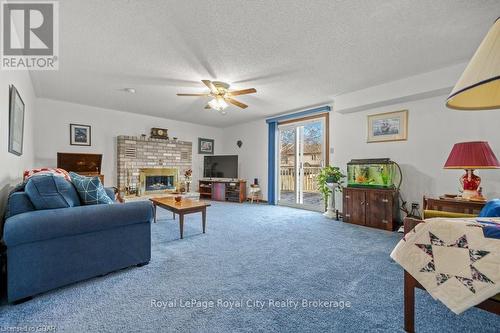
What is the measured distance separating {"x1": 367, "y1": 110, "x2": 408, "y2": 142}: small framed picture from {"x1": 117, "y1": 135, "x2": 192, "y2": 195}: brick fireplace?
4.81m

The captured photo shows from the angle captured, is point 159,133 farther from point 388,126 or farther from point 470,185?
point 470,185

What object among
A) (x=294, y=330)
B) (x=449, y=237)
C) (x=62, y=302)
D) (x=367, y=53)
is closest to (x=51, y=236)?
(x=62, y=302)

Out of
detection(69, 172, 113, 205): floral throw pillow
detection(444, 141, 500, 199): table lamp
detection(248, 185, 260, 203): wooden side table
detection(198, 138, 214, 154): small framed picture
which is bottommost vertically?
detection(248, 185, 260, 203): wooden side table

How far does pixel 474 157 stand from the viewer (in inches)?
89.0

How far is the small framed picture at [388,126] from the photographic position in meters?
3.59

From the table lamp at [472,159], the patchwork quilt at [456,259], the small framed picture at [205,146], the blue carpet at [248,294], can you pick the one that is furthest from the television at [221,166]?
the patchwork quilt at [456,259]

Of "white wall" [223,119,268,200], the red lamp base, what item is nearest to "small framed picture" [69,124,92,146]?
"white wall" [223,119,268,200]

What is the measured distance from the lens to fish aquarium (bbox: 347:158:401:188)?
3568mm

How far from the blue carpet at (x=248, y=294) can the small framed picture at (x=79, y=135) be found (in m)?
3.61

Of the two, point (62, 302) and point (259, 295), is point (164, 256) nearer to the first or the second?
point (62, 302)

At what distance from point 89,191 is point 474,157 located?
3.90 metres

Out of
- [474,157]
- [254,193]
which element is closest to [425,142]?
[474,157]

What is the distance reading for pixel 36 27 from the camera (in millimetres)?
2107

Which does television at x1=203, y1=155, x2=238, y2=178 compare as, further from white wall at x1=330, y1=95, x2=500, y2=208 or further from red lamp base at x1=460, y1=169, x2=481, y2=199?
red lamp base at x1=460, y1=169, x2=481, y2=199
